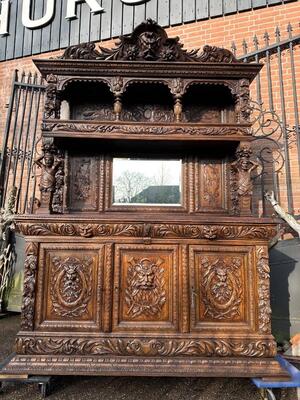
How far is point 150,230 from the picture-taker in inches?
101

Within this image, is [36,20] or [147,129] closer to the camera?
[147,129]

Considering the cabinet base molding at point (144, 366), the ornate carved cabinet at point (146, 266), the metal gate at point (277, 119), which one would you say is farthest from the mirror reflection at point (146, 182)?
the cabinet base molding at point (144, 366)

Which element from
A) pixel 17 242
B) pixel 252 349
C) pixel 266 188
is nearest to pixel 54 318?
pixel 252 349

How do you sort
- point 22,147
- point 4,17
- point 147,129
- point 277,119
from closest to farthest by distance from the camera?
point 147,129
point 277,119
point 22,147
point 4,17

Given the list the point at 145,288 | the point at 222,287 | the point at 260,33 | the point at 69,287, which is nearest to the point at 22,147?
the point at 69,287

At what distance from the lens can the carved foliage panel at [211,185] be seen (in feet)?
10.7

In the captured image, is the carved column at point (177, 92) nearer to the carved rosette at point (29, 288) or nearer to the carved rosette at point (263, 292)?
the carved rosette at point (263, 292)

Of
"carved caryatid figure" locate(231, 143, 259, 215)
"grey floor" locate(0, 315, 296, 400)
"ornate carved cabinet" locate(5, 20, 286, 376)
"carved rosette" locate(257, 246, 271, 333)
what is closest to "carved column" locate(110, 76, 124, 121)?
"ornate carved cabinet" locate(5, 20, 286, 376)

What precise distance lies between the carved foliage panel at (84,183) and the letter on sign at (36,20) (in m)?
3.91

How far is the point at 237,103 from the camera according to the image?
9.80ft

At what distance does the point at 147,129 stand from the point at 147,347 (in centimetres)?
189

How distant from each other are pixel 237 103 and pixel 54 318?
2.58 meters

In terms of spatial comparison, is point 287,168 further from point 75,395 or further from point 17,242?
point 17,242

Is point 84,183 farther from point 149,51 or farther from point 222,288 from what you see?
point 222,288
